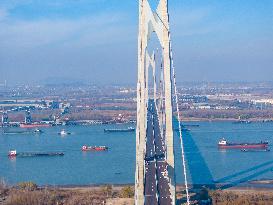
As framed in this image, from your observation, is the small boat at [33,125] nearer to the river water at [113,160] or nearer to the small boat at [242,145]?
the river water at [113,160]

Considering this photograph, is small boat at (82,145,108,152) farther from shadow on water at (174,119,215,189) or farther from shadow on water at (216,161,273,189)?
shadow on water at (216,161,273,189)

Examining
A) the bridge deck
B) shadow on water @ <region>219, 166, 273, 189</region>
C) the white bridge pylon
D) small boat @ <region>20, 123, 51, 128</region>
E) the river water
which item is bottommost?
shadow on water @ <region>219, 166, 273, 189</region>

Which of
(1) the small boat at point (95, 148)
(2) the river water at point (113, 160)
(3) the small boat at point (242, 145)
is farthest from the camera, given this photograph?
(3) the small boat at point (242, 145)

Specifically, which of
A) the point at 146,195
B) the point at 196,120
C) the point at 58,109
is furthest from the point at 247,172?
the point at 58,109

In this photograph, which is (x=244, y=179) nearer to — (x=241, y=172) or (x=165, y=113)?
(x=241, y=172)

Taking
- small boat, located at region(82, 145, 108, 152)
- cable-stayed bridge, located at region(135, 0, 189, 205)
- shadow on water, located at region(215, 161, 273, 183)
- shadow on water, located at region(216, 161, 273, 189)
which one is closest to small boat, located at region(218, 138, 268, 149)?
shadow on water, located at region(215, 161, 273, 183)

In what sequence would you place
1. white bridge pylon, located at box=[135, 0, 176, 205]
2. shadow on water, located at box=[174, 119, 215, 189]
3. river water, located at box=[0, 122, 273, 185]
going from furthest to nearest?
river water, located at box=[0, 122, 273, 185] → shadow on water, located at box=[174, 119, 215, 189] → white bridge pylon, located at box=[135, 0, 176, 205]

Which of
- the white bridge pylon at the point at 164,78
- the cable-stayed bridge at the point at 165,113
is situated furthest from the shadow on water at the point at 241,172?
the white bridge pylon at the point at 164,78
